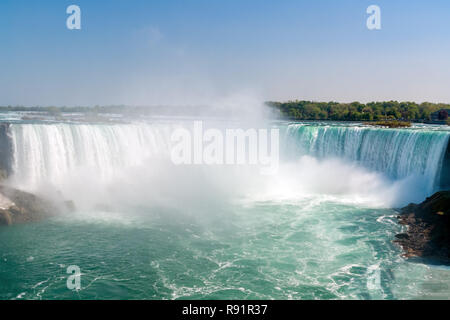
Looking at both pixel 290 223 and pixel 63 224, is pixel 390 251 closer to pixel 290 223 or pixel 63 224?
pixel 290 223

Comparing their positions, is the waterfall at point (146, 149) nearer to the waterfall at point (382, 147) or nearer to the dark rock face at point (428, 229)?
the waterfall at point (382, 147)

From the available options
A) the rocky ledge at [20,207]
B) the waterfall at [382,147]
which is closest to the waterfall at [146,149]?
the waterfall at [382,147]

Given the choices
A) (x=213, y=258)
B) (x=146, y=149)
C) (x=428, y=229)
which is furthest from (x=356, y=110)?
(x=213, y=258)

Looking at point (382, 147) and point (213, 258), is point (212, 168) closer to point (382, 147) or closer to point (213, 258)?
point (382, 147)

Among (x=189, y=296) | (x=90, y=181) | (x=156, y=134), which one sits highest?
(x=156, y=134)

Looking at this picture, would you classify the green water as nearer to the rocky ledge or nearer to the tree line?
the rocky ledge
